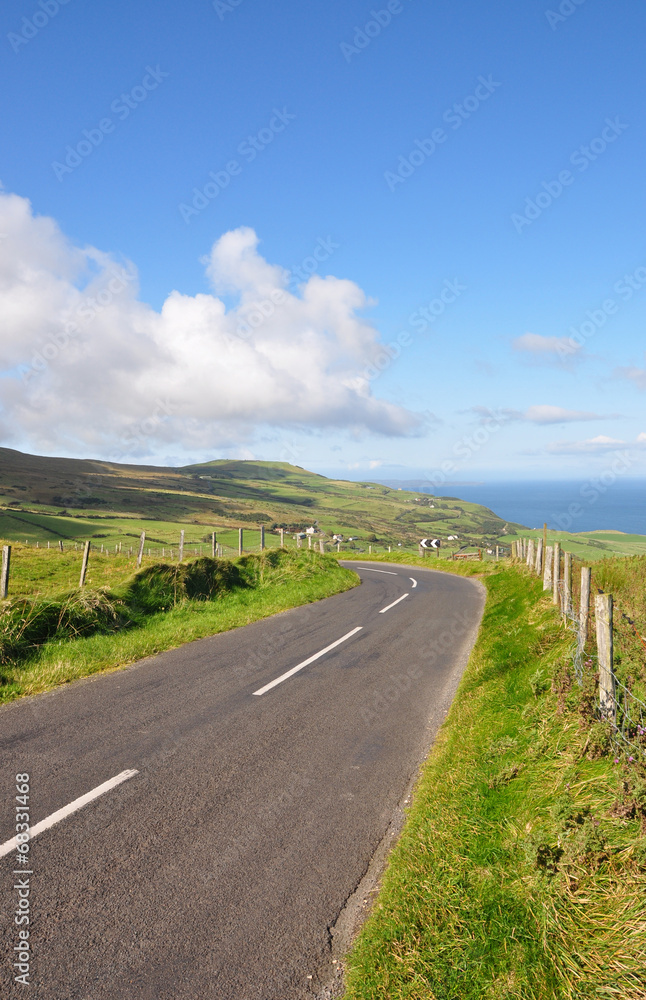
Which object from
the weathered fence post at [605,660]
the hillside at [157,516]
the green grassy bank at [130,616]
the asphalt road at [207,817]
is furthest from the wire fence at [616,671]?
the hillside at [157,516]

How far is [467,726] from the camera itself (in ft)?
25.1

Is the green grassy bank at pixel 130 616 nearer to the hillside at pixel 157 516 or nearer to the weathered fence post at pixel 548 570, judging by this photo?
the weathered fence post at pixel 548 570

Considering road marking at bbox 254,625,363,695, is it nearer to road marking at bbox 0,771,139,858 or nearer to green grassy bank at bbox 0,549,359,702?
green grassy bank at bbox 0,549,359,702

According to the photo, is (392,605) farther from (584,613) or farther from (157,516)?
(157,516)

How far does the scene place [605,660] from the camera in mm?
6051

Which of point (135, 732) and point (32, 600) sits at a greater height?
point (32, 600)

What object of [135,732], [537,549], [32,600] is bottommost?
[135,732]

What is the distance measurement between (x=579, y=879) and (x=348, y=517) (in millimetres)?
171011

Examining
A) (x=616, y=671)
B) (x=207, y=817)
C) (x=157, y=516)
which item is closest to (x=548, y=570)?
(x=616, y=671)

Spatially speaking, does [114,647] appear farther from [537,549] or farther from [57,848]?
[537,549]

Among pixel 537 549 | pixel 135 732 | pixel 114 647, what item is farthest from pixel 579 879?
pixel 537 549

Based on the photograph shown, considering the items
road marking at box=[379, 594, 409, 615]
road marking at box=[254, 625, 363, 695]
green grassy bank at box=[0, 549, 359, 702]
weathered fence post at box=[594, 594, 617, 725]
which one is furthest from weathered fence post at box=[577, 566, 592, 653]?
road marking at box=[379, 594, 409, 615]

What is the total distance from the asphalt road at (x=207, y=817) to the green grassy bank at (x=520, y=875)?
412 mm

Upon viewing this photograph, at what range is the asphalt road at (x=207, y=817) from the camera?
11.6 feet
